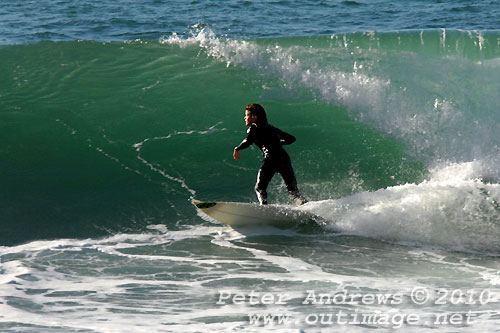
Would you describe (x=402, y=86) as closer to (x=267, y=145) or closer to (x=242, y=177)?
(x=242, y=177)

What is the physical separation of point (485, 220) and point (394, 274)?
191cm

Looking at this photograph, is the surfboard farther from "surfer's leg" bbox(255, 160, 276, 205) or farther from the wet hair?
the wet hair

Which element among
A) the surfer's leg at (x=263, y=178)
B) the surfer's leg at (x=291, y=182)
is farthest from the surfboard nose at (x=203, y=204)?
the surfer's leg at (x=291, y=182)

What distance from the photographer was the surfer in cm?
734

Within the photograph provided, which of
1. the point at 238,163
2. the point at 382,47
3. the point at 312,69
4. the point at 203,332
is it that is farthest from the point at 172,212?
the point at 382,47

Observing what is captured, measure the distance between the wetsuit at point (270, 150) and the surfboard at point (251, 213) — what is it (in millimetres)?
183

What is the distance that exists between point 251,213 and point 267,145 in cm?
85

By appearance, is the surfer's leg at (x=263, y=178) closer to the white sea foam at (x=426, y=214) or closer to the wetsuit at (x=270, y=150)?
the wetsuit at (x=270, y=150)

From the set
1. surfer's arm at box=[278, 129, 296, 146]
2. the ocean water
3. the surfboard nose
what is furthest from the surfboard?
surfer's arm at box=[278, 129, 296, 146]

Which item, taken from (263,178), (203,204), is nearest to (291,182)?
(263,178)

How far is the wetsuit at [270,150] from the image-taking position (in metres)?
7.39

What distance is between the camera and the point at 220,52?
43.7ft

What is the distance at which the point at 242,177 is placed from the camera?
9297 mm

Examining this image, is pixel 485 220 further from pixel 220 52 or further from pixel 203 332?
pixel 220 52
